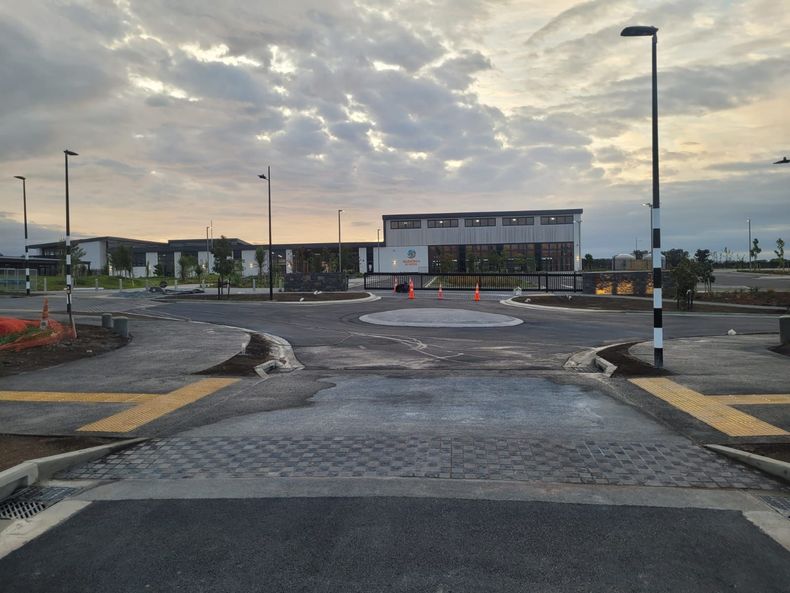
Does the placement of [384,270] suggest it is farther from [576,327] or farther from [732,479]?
[732,479]

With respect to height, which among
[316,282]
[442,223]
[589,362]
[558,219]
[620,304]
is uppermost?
[558,219]

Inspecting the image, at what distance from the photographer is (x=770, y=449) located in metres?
6.38

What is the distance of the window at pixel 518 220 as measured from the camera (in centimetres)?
8506

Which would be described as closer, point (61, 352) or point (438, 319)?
point (61, 352)

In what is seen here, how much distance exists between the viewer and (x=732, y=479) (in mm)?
5586

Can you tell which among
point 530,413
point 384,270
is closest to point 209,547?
point 530,413

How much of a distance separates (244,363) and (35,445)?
19.8 ft

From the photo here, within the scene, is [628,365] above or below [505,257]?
below

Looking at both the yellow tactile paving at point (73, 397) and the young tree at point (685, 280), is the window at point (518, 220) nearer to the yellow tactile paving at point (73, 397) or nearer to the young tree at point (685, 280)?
the young tree at point (685, 280)

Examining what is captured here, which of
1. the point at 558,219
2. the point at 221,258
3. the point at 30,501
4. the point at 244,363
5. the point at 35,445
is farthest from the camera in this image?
the point at 558,219

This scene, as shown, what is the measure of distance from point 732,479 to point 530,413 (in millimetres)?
2972

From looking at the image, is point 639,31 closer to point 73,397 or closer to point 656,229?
point 656,229

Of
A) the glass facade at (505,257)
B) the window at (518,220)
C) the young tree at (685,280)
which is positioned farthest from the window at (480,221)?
the young tree at (685,280)

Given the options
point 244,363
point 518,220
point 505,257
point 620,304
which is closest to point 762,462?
point 244,363
